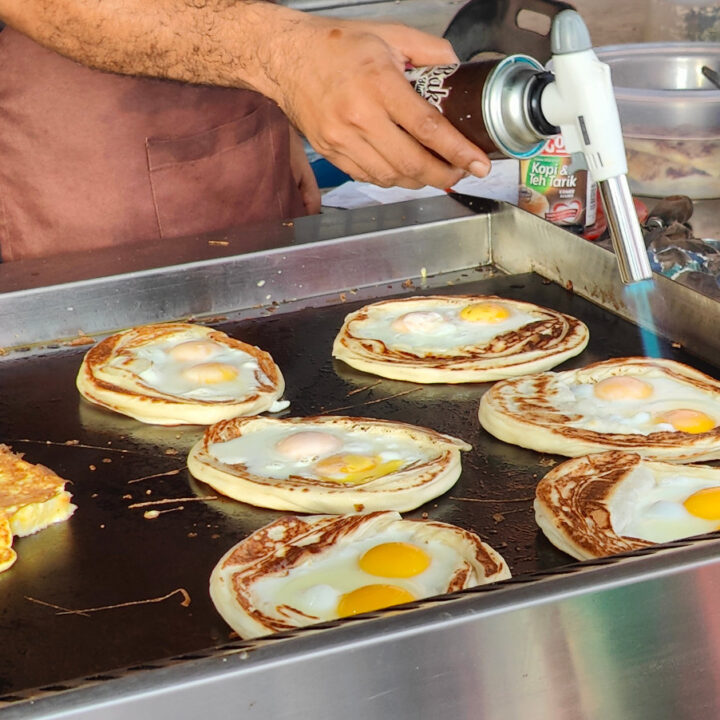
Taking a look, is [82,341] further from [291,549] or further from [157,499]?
[291,549]

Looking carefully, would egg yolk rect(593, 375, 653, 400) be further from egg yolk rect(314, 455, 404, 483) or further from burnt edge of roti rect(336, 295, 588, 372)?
egg yolk rect(314, 455, 404, 483)

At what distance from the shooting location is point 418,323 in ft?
10.6

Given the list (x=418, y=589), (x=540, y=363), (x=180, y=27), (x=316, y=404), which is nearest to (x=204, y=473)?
(x=316, y=404)

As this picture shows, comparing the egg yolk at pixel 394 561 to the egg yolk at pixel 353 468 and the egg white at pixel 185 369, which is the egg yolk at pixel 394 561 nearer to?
the egg yolk at pixel 353 468

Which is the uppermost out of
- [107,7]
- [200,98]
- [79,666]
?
[107,7]

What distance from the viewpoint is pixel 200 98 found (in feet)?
12.0

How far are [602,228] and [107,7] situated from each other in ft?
5.73

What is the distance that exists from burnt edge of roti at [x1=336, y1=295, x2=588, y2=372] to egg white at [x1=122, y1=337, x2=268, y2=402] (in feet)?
0.95

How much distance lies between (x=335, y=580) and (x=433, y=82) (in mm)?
1192

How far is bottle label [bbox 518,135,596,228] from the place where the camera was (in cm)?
365

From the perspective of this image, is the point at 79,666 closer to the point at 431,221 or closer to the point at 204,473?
the point at 204,473

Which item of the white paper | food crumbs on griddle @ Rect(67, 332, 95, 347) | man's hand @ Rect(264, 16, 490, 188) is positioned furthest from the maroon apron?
man's hand @ Rect(264, 16, 490, 188)

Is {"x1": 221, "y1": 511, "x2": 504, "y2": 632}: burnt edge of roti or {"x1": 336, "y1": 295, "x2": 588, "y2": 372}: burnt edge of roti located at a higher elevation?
{"x1": 336, "y1": 295, "x2": 588, "y2": 372}: burnt edge of roti

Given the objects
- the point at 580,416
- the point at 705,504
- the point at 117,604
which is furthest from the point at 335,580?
the point at 580,416
